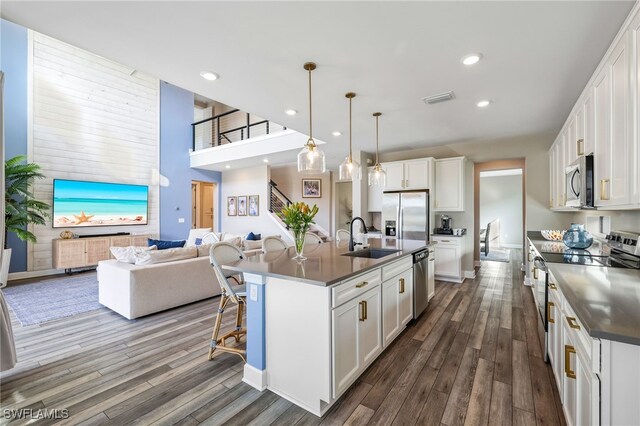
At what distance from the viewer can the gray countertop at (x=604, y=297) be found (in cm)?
101

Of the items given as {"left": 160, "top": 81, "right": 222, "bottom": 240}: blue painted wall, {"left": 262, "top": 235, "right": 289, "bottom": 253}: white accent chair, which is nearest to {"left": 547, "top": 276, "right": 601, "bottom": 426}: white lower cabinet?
{"left": 262, "top": 235, "right": 289, "bottom": 253}: white accent chair

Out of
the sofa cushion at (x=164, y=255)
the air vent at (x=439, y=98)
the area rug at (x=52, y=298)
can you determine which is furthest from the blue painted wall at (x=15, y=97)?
the air vent at (x=439, y=98)

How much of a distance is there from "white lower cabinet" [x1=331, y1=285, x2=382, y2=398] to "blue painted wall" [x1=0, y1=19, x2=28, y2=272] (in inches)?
280

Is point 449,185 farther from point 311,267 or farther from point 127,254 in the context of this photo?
point 127,254

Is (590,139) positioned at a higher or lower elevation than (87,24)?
lower

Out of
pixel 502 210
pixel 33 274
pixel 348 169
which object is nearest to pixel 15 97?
pixel 33 274

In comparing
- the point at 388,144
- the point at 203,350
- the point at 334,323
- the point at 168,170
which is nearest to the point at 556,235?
the point at 388,144

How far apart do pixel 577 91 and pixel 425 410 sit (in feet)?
11.3

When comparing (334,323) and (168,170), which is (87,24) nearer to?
(334,323)

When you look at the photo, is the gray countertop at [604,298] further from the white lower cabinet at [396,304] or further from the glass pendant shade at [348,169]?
the glass pendant shade at [348,169]

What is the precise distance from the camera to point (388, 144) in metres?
5.31

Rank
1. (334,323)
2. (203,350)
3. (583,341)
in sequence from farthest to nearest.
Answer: (203,350) → (334,323) → (583,341)

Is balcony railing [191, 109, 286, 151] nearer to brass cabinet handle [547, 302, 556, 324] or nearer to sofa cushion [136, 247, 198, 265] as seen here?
sofa cushion [136, 247, 198, 265]

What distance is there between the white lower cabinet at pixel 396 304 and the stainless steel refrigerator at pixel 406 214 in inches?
90.3
